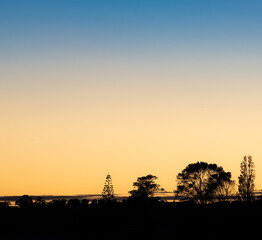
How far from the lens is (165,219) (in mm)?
95188

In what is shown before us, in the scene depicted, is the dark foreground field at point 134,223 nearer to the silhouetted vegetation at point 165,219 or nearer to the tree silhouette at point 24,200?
the silhouetted vegetation at point 165,219

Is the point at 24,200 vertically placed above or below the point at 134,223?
above

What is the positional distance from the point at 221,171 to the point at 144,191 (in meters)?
34.0

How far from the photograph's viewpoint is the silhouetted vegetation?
75062mm

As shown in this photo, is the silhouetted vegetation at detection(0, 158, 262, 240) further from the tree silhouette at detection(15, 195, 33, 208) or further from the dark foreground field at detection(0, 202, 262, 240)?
the tree silhouette at detection(15, 195, 33, 208)

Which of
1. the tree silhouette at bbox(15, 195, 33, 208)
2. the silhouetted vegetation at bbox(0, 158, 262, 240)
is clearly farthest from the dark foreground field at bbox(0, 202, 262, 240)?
the tree silhouette at bbox(15, 195, 33, 208)

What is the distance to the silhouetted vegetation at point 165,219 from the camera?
75062 millimetres

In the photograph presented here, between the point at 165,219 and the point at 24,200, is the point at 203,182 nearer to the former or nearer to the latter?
the point at 165,219

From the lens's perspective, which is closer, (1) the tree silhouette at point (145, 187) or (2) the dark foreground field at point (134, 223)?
(2) the dark foreground field at point (134, 223)

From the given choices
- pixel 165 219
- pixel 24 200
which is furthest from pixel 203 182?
pixel 24 200

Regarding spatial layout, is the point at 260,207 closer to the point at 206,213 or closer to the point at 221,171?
the point at 206,213

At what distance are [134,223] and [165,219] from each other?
626 cm

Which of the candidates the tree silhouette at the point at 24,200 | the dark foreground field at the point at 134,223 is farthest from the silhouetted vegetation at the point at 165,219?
the tree silhouette at the point at 24,200

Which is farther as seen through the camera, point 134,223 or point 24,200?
point 24,200
